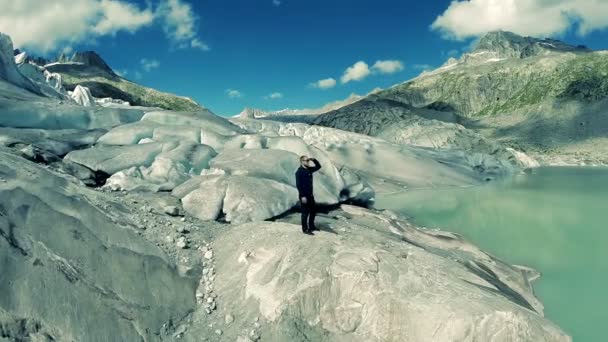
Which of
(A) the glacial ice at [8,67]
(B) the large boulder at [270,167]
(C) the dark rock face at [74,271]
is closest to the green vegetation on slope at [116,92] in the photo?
(A) the glacial ice at [8,67]

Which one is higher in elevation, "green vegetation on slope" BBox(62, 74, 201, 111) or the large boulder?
"green vegetation on slope" BBox(62, 74, 201, 111)

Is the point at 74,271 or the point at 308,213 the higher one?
the point at 308,213

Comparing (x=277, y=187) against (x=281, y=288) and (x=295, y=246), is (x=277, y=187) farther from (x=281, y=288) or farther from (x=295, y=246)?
(x=281, y=288)

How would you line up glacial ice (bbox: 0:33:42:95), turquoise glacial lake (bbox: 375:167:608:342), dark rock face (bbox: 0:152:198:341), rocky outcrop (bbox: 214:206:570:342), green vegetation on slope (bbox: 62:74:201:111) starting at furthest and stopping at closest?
green vegetation on slope (bbox: 62:74:201:111) → glacial ice (bbox: 0:33:42:95) → turquoise glacial lake (bbox: 375:167:608:342) → rocky outcrop (bbox: 214:206:570:342) → dark rock face (bbox: 0:152:198:341)

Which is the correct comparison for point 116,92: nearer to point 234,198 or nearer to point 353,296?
point 234,198

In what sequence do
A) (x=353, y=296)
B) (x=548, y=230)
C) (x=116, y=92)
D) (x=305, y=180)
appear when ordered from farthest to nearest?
1. (x=116, y=92)
2. (x=548, y=230)
3. (x=305, y=180)
4. (x=353, y=296)

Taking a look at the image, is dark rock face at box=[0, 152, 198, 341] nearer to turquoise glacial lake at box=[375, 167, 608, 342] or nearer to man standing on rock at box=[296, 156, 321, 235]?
man standing on rock at box=[296, 156, 321, 235]

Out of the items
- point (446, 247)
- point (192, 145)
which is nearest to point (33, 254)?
point (192, 145)

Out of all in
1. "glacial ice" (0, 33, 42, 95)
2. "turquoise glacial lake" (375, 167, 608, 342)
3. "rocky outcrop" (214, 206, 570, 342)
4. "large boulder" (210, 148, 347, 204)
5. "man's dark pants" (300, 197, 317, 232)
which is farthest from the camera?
"glacial ice" (0, 33, 42, 95)

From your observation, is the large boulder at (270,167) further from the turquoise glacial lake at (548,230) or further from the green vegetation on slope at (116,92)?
the green vegetation on slope at (116,92)

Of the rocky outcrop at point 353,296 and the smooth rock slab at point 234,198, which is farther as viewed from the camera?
the smooth rock slab at point 234,198

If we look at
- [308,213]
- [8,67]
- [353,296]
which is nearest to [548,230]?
[308,213]

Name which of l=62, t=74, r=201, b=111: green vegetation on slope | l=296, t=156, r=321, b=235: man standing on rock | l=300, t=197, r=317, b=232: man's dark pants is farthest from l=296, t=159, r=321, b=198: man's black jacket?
l=62, t=74, r=201, b=111: green vegetation on slope

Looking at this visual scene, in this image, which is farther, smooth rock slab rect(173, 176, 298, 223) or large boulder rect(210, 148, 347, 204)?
Result: large boulder rect(210, 148, 347, 204)
